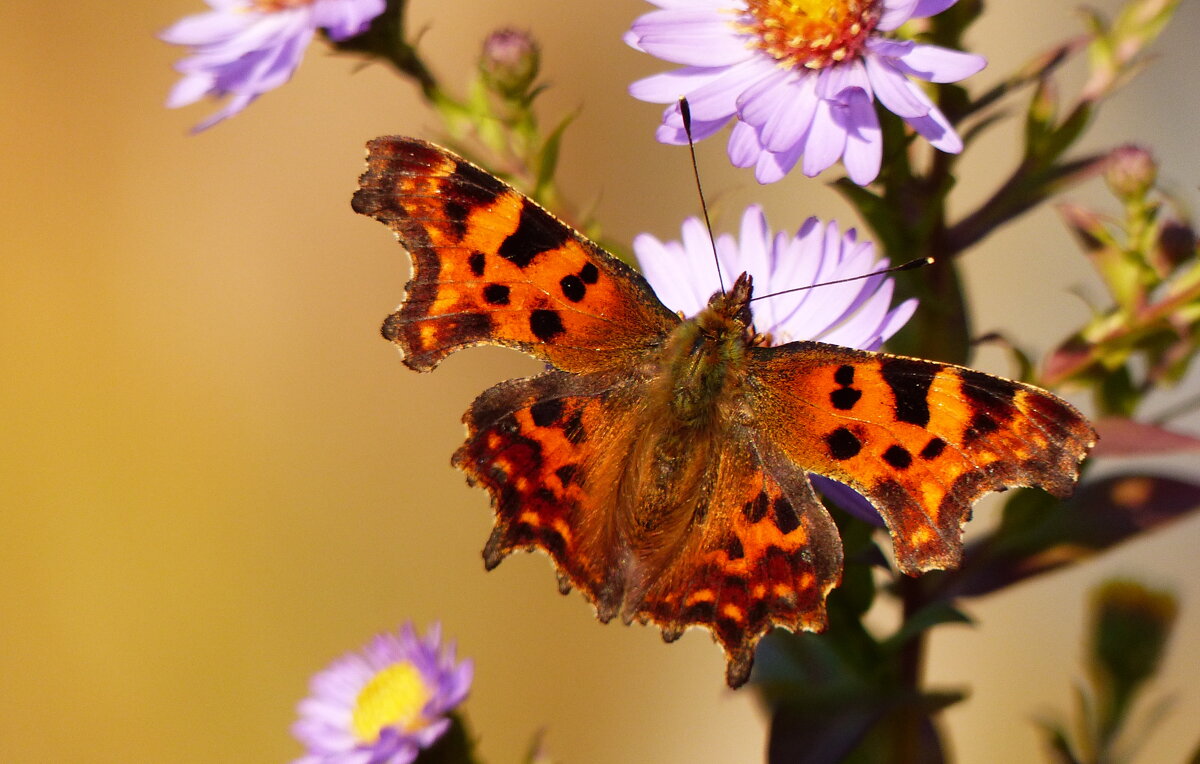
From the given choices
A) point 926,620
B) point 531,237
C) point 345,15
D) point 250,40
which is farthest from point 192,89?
point 926,620

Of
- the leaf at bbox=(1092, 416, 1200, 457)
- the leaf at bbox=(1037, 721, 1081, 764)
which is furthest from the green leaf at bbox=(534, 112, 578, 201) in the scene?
the leaf at bbox=(1037, 721, 1081, 764)

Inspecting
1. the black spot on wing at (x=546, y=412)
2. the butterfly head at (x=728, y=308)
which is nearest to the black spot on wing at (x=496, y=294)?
the black spot on wing at (x=546, y=412)

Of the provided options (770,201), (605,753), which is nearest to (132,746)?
(605,753)

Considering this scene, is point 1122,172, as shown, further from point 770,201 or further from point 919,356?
point 770,201

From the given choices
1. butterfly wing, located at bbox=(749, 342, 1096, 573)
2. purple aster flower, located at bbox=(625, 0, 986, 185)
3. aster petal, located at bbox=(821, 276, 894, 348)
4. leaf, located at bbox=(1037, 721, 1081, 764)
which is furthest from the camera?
leaf, located at bbox=(1037, 721, 1081, 764)

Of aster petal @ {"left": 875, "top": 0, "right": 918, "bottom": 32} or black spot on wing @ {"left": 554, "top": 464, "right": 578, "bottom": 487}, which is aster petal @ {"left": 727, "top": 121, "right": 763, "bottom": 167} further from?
black spot on wing @ {"left": 554, "top": 464, "right": 578, "bottom": 487}

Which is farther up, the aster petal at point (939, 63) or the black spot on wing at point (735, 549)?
the aster petal at point (939, 63)

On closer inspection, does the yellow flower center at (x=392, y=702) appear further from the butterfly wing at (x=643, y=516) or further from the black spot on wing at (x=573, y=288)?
the black spot on wing at (x=573, y=288)
